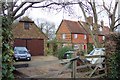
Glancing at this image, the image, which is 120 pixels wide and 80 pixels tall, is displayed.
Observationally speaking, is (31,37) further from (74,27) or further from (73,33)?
(74,27)

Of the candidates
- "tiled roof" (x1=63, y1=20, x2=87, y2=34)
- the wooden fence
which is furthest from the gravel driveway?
"tiled roof" (x1=63, y1=20, x2=87, y2=34)

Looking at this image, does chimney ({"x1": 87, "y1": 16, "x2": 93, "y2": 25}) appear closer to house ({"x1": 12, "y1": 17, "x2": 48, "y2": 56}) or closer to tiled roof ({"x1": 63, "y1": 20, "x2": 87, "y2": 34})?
house ({"x1": 12, "y1": 17, "x2": 48, "y2": 56})

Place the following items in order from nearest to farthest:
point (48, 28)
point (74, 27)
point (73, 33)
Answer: point (48, 28) < point (73, 33) < point (74, 27)

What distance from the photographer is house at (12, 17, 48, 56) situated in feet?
59.2

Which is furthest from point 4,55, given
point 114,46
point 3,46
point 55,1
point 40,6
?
point 40,6

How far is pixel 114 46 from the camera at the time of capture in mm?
4996

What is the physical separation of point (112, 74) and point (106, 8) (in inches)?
316

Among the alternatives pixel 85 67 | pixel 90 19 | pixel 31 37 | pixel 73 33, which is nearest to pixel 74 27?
pixel 73 33

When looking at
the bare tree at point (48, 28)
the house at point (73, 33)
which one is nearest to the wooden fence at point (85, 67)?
the bare tree at point (48, 28)

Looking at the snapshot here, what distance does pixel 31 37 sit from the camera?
1889cm

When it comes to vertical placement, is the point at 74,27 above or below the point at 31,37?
above

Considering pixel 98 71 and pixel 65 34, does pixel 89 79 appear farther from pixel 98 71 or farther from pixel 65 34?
pixel 65 34

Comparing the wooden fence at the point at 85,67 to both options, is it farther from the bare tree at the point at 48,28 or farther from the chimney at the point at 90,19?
the bare tree at the point at 48,28

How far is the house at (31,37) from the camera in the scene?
18.0 metres
